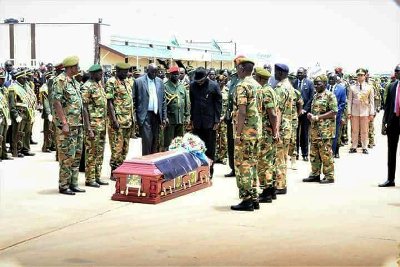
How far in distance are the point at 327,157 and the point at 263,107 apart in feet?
7.75

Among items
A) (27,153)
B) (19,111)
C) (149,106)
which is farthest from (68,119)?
(27,153)

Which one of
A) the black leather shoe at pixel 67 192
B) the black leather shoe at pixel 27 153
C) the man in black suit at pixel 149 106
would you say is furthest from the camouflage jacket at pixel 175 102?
the black leather shoe at pixel 27 153

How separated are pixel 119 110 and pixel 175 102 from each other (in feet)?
4.56

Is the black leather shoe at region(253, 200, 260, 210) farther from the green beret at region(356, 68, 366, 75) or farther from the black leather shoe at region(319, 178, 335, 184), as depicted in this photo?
the green beret at region(356, 68, 366, 75)

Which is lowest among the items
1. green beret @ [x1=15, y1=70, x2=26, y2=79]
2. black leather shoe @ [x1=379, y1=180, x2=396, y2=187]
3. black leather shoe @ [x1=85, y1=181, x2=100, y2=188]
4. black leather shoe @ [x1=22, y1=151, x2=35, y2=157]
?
black leather shoe @ [x1=379, y1=180, x2=396, y2=187]

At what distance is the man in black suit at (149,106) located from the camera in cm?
993

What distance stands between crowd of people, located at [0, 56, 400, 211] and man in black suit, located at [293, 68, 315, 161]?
0.07 ft

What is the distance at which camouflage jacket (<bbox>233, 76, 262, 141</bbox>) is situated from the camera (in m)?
7.35

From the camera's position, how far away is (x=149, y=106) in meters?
10.0

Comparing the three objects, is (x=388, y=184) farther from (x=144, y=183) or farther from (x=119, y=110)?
(x=119, y=110)

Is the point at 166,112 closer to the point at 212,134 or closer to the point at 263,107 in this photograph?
the point at 212,134

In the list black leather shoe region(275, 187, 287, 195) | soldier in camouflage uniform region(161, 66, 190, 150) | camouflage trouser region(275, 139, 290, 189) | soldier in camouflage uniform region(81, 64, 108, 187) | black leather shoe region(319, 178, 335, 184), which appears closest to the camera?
camouflage trouser region(275, 139, 290, 189)

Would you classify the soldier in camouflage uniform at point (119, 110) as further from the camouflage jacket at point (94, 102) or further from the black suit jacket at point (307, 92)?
the black suit jacket at point (307, 92)

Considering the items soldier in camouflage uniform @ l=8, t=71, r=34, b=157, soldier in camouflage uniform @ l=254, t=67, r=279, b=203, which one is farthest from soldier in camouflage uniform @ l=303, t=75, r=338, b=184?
soldier in camouflage uniform @ l=8, t=71, r=34, b=157
